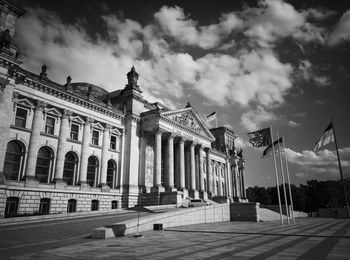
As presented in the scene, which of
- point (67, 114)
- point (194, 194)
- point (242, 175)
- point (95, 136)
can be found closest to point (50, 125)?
point (67, 114)

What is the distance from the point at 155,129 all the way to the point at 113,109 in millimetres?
8195

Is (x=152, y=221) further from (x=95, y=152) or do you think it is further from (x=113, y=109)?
(x=113, y=109)

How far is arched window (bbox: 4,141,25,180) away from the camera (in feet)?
102

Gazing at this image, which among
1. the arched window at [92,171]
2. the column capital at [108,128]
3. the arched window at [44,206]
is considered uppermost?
the column capital at [108,128]

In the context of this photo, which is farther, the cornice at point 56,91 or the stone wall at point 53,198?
the cornice at point 56,91

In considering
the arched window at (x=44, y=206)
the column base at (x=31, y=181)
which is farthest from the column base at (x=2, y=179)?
the arched window at (x=44, y=206)

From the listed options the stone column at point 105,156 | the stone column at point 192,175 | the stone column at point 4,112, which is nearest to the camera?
the stone column at point 4,112

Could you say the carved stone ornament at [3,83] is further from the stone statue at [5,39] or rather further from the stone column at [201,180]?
the stone column at [201,180]

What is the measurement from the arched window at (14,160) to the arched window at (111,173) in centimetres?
1464

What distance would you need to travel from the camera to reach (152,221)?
2336cm

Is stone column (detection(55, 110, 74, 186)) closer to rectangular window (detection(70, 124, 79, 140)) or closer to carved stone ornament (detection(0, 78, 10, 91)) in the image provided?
rectangular window (detection(70, 124, 79, 140))

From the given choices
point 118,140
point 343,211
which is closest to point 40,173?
point 118,140

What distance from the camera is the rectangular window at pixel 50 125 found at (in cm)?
3576

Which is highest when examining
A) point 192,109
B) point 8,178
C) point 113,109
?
point 192,109
